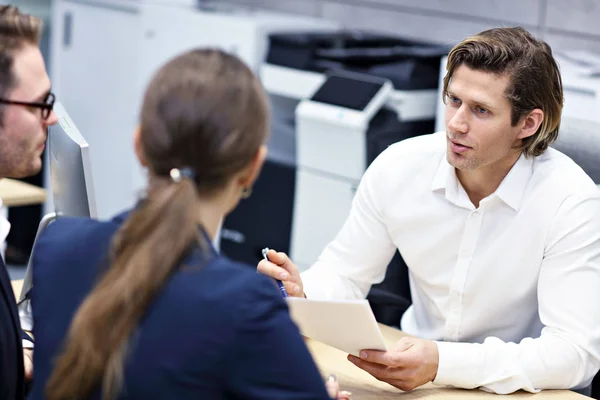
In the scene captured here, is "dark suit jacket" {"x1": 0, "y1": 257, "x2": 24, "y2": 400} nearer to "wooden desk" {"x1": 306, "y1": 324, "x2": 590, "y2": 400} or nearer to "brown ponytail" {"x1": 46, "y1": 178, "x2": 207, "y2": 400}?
"brown ponytail" {"x1": 46, "y1": 178, "x2": 207, "y2": 400}

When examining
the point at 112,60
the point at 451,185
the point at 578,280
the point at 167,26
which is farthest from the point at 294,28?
the point at 578,280

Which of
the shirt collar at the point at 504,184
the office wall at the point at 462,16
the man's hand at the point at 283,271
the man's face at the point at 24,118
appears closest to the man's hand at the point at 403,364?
the man's hand at the point at 283,271

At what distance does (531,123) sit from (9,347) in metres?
Answer: 1.19

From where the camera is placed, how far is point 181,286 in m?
1.10

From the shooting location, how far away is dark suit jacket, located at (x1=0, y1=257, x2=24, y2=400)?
1.38 meters

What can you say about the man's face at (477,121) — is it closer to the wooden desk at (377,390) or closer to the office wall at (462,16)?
the wooden desk at (377,390)

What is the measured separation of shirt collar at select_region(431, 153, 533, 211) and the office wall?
1.65m

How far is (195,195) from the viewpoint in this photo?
3.68 feet

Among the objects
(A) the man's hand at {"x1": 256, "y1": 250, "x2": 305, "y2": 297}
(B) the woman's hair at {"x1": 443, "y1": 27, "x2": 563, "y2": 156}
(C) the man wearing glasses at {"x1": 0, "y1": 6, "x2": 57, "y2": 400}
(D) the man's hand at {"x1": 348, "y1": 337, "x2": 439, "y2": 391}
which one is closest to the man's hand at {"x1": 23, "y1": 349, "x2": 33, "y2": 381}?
(C) the man wearing glasses at {"x1": 0, "y1": 6, "x2": 57, "y2": 400}

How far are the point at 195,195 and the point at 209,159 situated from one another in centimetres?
5

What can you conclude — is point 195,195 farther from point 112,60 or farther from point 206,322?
point 112,60

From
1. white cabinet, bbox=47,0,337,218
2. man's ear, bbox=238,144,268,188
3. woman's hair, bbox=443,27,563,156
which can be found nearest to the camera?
man's ear, bbox=238,144,268,188

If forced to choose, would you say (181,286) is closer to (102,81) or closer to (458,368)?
(458,368)

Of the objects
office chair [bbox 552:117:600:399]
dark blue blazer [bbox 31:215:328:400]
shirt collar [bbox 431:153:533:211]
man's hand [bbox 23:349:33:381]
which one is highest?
dark blue blazer [bbox 31:215:328:400]
